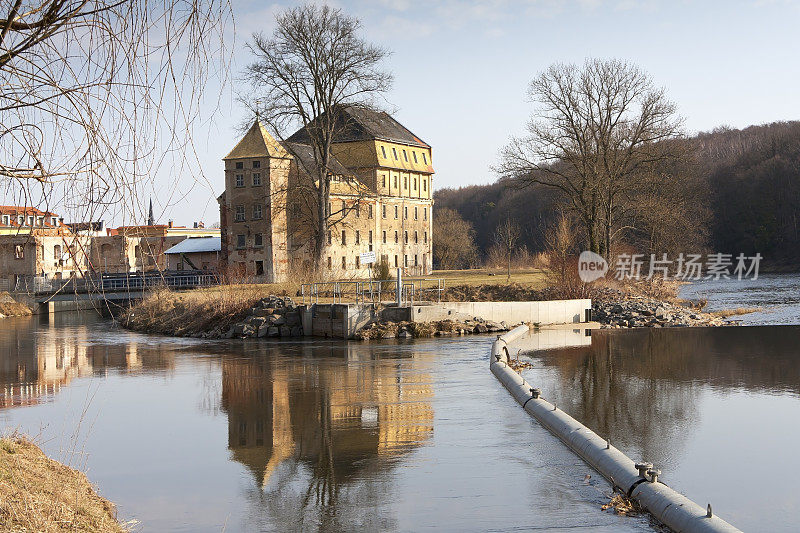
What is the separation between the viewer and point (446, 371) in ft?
80.7

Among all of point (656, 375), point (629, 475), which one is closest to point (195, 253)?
point (656, 375)

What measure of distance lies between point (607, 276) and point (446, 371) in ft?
98.4

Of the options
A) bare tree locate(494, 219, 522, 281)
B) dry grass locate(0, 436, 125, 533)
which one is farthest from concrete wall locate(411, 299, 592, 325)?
dry grass locate(0, 436, 125, 533)

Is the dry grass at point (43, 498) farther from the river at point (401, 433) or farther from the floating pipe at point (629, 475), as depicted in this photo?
the floating pipe at point (629, 475)

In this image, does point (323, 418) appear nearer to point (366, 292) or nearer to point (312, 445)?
point (312, 445)

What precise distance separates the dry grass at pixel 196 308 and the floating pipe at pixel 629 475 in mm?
27429

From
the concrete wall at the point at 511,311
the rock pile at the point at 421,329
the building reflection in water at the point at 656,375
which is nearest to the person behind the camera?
the building reflection in water at the point at 656,375

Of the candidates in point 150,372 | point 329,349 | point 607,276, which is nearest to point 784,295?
point 607,276

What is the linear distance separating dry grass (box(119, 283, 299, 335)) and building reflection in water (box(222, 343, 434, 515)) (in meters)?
15.0

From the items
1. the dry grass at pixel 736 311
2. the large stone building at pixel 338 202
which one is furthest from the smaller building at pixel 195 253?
the dry grass at pixel 736 311

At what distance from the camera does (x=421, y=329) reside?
36469mm

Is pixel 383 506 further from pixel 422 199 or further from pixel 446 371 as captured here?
pixel 422 199

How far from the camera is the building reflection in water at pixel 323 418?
1258 centimetres

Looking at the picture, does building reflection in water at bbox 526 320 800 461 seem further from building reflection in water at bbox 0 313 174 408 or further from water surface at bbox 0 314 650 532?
building reflection in water at bbox 0 313 174 408
